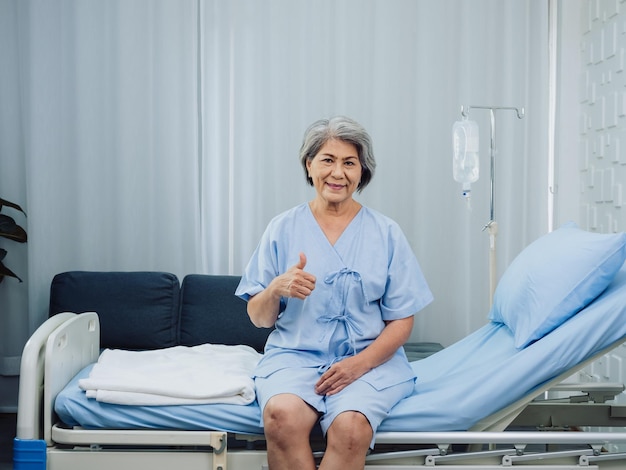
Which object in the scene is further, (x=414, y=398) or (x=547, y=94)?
(x=547, y=94)

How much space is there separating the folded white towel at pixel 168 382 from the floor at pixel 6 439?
1072 millimetres

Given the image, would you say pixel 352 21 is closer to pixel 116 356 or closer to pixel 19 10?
pixel 19 10

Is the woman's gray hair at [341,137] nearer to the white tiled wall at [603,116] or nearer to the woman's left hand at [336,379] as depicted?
the woman's left hand at [336,379]

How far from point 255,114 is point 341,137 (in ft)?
5.75

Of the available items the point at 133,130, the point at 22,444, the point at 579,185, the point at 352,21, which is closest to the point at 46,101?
the point at 133,130

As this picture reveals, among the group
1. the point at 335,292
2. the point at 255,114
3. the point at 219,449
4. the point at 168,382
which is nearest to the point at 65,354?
the point at 168,382

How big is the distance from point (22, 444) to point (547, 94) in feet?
9.40

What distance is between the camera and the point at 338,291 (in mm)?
2211

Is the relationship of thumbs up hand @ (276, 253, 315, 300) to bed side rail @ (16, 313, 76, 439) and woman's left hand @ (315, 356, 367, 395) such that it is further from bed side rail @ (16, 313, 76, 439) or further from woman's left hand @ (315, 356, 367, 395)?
bed side rail @ (16, 313, 76, 439)

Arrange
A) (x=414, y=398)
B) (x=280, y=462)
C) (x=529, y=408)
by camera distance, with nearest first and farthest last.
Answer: (x=280, y=462) → (x=414, y=398) → (x=529, y=408)

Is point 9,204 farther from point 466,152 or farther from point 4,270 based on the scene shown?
point 466,152

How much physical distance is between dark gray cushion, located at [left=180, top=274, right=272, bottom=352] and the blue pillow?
1.52 m

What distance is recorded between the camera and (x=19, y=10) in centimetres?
388

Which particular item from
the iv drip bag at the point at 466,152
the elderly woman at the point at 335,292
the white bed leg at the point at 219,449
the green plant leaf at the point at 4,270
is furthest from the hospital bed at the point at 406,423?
the green plant leaf at the point at 4,270
